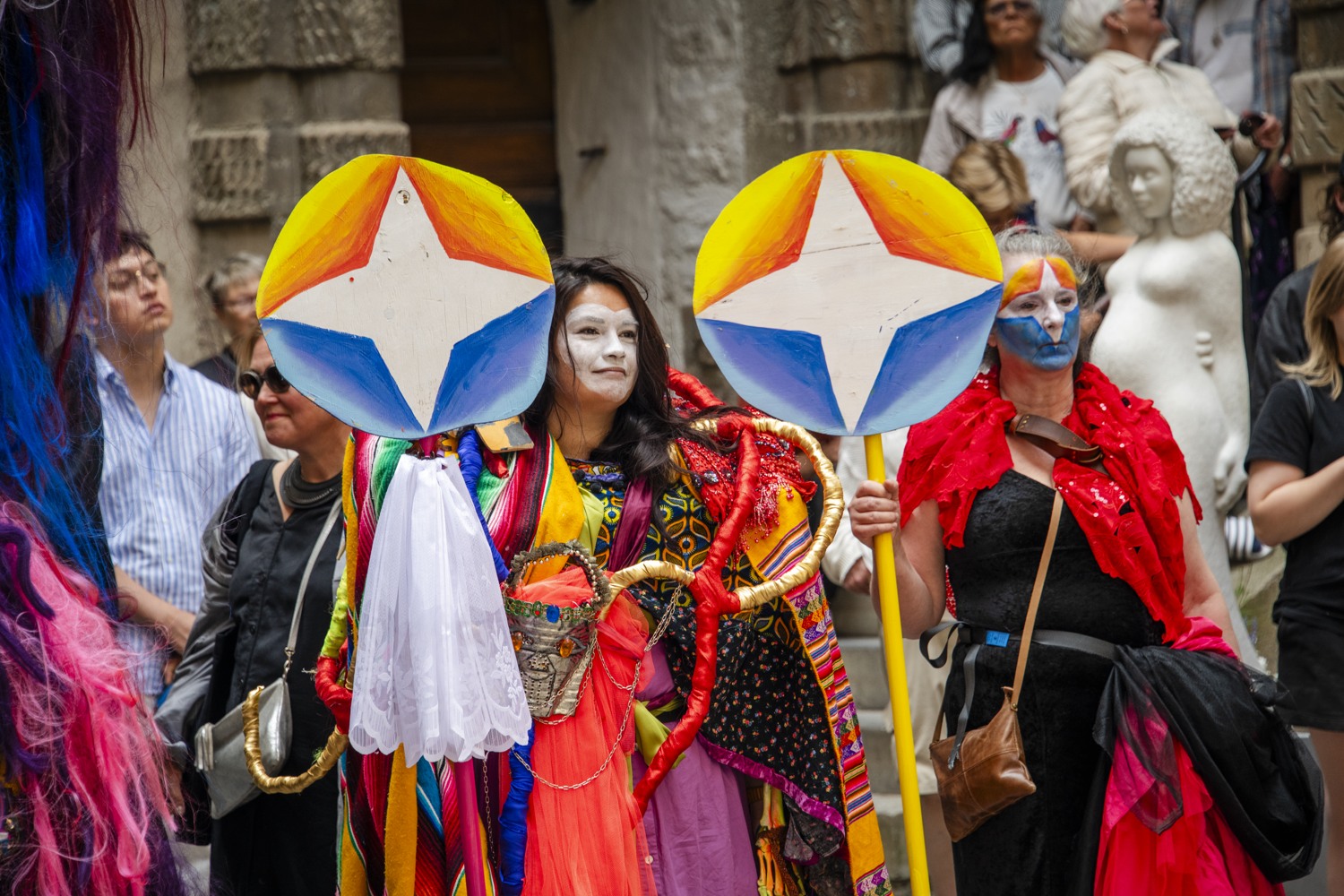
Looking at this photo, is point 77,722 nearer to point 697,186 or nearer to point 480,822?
point 480,822

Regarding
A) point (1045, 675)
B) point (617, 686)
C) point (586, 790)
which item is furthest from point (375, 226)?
point (1045, 675)

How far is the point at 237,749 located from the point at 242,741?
20mm

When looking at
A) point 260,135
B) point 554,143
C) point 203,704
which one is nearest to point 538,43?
point 554,143

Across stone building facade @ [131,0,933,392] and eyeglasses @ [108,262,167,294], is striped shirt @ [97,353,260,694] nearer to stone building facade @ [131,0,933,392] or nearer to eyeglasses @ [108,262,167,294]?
eyeglasses @ [108,262,167,294]

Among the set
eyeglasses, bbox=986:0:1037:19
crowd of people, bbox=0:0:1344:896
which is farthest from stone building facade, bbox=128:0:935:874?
crowd of people, bbox=0:0:1344:896

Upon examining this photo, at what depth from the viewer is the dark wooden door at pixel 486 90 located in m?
7.04

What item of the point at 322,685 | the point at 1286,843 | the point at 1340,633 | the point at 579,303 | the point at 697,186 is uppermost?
the point at 697,186

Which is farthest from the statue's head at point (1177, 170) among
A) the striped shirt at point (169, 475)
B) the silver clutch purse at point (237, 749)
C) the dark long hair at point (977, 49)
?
the silver clutch purse at point (237, 749)

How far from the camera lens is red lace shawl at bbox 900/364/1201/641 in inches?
114

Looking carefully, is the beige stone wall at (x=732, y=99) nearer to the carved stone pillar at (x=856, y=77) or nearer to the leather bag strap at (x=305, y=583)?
the carved stone pillar at (x=856, y=77)

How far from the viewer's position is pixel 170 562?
3.90 metres

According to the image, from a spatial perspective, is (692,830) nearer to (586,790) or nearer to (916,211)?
(586,790)

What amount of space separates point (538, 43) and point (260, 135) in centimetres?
171

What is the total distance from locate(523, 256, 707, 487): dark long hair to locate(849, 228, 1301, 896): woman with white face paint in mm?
475
